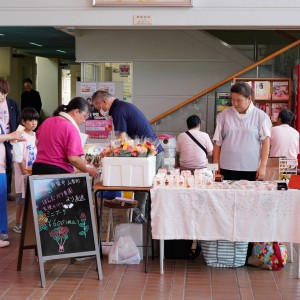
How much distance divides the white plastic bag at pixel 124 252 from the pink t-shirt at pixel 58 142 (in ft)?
2.81

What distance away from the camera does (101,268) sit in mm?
6289

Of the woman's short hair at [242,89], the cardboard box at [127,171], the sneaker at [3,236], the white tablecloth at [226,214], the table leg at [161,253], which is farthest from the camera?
the sneaker at [3,236]

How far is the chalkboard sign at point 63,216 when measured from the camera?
5887mm

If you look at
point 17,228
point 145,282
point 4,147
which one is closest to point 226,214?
point 145,282

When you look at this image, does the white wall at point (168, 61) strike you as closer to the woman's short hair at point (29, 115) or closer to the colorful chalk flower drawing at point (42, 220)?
the woman's short hair at point (29, 115)

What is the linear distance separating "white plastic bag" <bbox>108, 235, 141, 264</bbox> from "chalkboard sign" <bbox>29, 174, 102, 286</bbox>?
51cm

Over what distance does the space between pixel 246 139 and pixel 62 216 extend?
1964 mm

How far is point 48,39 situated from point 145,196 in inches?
405

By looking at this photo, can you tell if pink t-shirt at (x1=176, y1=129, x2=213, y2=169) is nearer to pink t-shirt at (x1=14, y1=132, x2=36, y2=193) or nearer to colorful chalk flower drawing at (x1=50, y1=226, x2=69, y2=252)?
pink t-shirt at (x1=14, y1=132, x2=36, y2=193)

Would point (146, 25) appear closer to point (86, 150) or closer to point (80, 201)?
point (86, 150)

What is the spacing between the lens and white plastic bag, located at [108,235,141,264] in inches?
257

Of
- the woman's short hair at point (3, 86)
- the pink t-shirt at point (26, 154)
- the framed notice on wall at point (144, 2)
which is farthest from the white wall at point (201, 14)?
the woman's short hair at point (3, 86)

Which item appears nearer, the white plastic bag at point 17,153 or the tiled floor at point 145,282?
the tiled floor at point 145,282

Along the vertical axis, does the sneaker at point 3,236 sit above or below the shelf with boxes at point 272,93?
below
